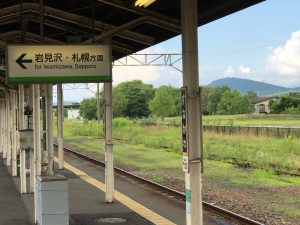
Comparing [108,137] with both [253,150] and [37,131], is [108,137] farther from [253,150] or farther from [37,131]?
[253,150]

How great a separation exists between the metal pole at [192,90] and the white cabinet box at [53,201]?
2.11m

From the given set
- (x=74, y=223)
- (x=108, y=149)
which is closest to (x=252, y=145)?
(x=108, y=149)

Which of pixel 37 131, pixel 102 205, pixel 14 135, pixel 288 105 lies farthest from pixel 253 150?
pixel 288 105

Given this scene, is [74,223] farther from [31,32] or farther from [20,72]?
[31,32]

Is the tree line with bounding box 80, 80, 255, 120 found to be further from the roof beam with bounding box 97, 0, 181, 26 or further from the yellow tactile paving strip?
the roof beam with bounding box 97, 0, 181, 26

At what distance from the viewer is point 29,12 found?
9484 millimetres

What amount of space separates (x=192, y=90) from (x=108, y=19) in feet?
13.4

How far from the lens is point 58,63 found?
737 cm

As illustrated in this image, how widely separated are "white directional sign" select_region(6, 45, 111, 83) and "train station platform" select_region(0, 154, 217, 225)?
2.78 m

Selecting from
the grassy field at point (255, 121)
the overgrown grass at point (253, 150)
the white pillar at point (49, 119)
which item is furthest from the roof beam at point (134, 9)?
the grassy field at point (255, 121)

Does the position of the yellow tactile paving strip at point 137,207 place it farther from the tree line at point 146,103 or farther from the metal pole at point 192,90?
the tree line at point 146,103

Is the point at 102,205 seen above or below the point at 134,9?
below

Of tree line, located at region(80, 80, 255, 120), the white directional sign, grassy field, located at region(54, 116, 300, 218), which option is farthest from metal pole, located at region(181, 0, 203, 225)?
tree line, located at region(80, 80, 255, 120)

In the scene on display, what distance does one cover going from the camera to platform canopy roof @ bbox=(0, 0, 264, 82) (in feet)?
25.6
